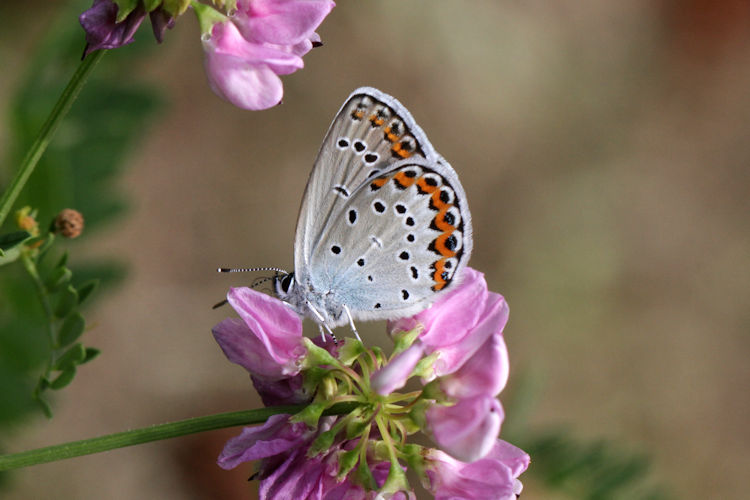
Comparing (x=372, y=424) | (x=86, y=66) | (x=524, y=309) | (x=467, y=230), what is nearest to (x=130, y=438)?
(x=372, y=424)

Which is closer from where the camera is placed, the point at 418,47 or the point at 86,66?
the point at 86,66

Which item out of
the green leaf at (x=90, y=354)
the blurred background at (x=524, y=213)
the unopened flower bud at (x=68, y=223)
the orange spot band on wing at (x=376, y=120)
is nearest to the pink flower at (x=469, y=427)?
the orange spot band on wing at (x=376, y=120)

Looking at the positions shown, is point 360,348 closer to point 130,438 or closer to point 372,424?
point 372,424

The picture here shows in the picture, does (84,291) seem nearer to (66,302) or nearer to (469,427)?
(66,302)

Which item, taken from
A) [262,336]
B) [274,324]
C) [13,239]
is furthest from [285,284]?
[13,239]

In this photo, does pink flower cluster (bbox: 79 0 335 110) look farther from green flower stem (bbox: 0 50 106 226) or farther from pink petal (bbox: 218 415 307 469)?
pink petal (bbox: 218 415 307 469)

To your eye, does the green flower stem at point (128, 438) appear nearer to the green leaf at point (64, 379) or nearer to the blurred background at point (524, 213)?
the green leaf at point (64, 379)
